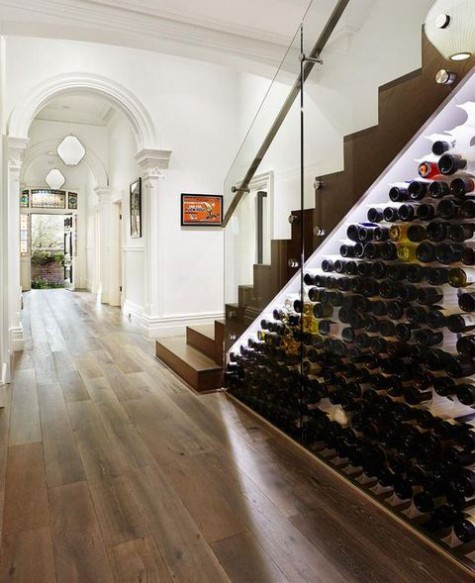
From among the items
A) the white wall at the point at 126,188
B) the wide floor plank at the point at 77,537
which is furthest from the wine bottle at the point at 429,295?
the white wall at the point at 126,188

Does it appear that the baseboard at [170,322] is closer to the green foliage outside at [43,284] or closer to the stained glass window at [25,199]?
the stained glass window at [25,199]

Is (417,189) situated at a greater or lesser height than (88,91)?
lesser

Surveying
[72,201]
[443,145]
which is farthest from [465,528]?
[72,201]

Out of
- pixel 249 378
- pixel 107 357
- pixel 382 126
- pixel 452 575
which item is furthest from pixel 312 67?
pixel 107 357

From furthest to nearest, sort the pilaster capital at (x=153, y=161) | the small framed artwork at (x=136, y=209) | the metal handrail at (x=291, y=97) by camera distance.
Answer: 1. the small framed artwork at (x=136, y=209)
2. the pilaster capital at (x=153, y=161)
3. the metal handrail at (x=291, y=97)

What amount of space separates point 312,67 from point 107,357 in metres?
3.44

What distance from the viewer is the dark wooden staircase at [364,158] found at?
1.79 meters

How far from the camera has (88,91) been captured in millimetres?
5750

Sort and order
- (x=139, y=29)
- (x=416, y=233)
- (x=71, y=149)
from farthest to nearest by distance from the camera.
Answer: (x=71, y=149)
(x=139, y=29)
(x=416, y=233)

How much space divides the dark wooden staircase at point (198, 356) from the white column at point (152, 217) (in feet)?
4.07

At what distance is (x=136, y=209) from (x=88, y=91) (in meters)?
1.75

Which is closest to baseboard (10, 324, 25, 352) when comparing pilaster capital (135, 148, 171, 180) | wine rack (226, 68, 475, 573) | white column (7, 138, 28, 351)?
white column (7, 138, 28, 351)

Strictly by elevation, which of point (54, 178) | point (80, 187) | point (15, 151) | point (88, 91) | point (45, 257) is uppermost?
point (80, 187)

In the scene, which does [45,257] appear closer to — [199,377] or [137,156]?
[137,156]
